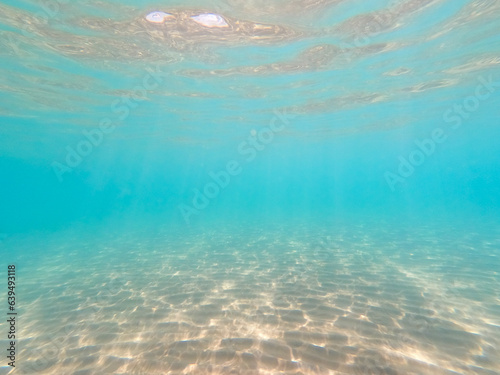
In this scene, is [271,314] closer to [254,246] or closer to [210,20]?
[254,246]

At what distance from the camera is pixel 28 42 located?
13734mm

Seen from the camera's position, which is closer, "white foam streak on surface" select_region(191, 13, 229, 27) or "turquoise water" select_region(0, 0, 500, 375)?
"turquoise water" select_region(0, 0, 500, 375)

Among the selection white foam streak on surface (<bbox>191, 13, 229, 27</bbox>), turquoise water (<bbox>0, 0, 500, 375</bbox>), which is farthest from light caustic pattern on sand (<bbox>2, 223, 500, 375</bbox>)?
white foam streak on surface (<bbox>191, 13, 229, 27</bbox>)

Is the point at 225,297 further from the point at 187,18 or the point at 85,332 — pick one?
the point at 187,18

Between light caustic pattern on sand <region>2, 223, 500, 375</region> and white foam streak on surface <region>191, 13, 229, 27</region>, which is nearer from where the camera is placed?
light caustic pattern on sand <region>2, 223, 500, 375</region>

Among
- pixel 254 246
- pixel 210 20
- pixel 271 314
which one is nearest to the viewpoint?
pixel 271 314

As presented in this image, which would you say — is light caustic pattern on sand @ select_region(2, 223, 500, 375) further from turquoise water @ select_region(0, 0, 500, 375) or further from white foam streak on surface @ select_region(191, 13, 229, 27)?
white foam streak on surface @ select_region(191, 13, 229, 27)

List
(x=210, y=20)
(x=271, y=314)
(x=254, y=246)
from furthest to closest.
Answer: (x=254, y=246) < (x=210, y=20) < (x=271, y=314)

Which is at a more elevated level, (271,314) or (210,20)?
(210,20)

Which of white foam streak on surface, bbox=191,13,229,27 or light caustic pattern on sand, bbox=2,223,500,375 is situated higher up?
white foam streak on surface, bbox=191,13,229,27

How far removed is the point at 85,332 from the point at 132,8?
12418mm

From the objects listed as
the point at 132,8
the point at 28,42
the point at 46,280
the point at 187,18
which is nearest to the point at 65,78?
the point at 28,42

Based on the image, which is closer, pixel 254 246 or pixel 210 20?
pixel 210 20

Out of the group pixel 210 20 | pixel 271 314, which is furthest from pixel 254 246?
pixel 210 20
